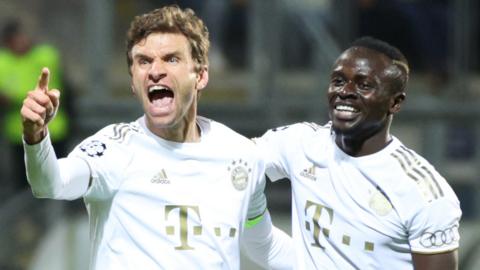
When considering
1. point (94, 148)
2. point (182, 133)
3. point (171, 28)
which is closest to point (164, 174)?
point (182, 133)

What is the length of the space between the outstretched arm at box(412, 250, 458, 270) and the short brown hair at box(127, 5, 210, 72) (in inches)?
42.9

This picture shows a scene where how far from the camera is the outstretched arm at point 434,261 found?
15.7ft

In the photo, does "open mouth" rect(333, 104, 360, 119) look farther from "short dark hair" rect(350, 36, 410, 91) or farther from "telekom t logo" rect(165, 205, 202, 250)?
"telekom t logo" rect(165, 205, 202, 250)

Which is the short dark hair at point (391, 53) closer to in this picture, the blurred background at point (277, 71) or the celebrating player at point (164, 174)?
the celebrating player at point (164, 174)

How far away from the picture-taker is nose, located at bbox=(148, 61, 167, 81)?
4.68 meters

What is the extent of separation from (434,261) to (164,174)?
105 cm

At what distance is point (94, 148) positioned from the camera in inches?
184

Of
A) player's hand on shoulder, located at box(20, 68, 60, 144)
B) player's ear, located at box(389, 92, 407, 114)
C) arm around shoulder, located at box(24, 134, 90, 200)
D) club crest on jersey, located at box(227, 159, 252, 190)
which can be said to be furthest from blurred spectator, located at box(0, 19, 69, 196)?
player's hand on shoulder, located at box(20, 68, 60, 144)

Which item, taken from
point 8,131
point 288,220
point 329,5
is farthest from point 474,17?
point 8,131

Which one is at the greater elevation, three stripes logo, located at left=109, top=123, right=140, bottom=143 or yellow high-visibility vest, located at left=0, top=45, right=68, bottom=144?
yellow high-visibility vest, located at left=0, top=45, right=68, bottom=144

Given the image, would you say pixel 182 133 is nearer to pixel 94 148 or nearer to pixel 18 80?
pixel 94 148

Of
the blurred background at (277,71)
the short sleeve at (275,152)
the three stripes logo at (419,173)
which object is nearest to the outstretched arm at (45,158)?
the short sleeve at (275,152)

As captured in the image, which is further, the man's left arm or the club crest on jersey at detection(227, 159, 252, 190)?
the man's left arm

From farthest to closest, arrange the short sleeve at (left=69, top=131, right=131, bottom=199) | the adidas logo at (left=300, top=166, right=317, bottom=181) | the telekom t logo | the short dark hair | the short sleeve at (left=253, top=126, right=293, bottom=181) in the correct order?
the short sleeve at (left=253, top=126, right=293, bottom=181) < the adidas logo at (left=300, top=166, right=317, bottom=181) < the short dark hair < the telekom t logo < the short sleeve at (left=69, top=131, right=131, bottom=199)
